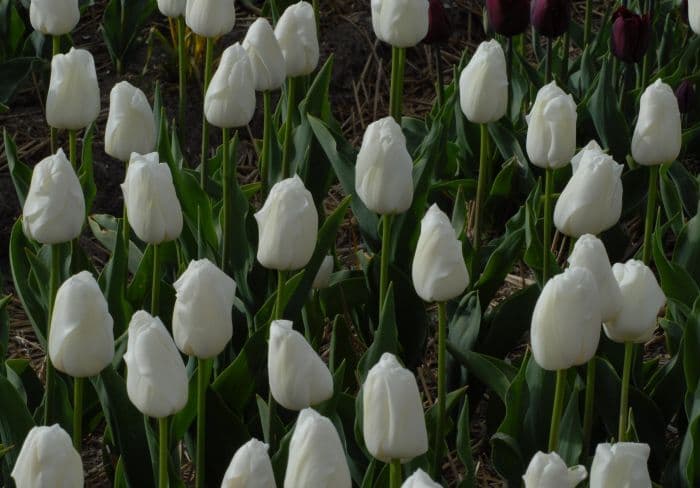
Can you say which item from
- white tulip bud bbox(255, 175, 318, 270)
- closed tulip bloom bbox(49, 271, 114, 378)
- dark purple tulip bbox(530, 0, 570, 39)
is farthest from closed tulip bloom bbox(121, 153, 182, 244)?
dark purple tulip bbox(530, 0, 570, 39)

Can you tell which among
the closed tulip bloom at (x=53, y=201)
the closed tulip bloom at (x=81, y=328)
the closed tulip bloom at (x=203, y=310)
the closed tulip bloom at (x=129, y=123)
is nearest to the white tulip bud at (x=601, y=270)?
the closed tulip bloom at (x=203, y=310)

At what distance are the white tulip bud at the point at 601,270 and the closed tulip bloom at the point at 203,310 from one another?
1.39 ft

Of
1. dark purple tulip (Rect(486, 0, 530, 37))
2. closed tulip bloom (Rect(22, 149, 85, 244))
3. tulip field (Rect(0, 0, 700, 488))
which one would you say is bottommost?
tulip field (Rect(0, 0, 700, 488))

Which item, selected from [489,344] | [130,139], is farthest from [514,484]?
[130,139]

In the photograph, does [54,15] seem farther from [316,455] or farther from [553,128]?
[316,455]

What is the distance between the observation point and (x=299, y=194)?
178 centimetres

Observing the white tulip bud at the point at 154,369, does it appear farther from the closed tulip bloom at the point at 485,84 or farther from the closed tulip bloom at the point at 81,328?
the closed tulip bloom at the point at 485,84

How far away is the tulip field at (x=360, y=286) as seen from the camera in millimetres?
1556

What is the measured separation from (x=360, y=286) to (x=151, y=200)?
0.67m

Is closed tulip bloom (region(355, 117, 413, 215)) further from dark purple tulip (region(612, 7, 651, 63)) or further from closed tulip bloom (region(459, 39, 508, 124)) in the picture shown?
dark purple tulip (region(612, 7, 651, 63))

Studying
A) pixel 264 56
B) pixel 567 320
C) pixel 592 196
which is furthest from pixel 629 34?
pixel 567 320

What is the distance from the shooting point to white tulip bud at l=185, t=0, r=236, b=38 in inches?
94.0

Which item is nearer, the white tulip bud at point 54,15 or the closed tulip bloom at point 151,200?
the closed tulip bloom at point 151,200

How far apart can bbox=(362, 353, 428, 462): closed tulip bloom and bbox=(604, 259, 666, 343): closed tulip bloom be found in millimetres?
378
